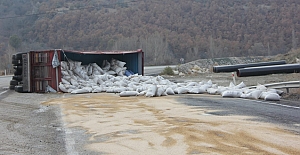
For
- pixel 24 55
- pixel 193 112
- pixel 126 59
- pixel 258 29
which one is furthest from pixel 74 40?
pixel 193 112

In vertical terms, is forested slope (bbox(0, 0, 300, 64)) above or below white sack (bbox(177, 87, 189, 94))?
above

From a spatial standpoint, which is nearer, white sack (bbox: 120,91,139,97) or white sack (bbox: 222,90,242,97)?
white sack (bbox: 222,90,242,97)

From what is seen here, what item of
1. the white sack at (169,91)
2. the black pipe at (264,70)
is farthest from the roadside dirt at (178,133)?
the black pipe at (264,70)

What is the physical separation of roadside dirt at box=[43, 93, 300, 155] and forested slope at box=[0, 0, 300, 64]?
58915mm

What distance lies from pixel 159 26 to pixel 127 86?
76472 millimetres

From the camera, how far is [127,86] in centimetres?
1717

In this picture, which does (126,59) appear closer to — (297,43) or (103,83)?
(103,83)

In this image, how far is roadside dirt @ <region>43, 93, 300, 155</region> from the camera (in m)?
5.46

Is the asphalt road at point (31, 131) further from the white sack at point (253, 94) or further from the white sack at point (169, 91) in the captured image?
the white sack at point (253, 94)

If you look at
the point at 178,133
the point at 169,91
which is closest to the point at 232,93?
the point at 169,91

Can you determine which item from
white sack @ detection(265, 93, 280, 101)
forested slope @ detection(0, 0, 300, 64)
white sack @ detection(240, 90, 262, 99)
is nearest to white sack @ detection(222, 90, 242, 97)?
white sack @ detection(240, 90, 262, 99)

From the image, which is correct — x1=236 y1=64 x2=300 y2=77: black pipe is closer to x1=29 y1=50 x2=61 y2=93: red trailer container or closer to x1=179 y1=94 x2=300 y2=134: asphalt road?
x1=179 y1=94 x2=300 y2=134: asphalt road

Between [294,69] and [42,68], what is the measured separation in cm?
1207

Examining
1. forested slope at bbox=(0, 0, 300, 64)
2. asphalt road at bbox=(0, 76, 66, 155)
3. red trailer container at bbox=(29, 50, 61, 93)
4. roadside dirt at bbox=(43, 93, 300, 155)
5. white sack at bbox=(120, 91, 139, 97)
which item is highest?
forested slope at bbox=(0, 0, 300, 64)
